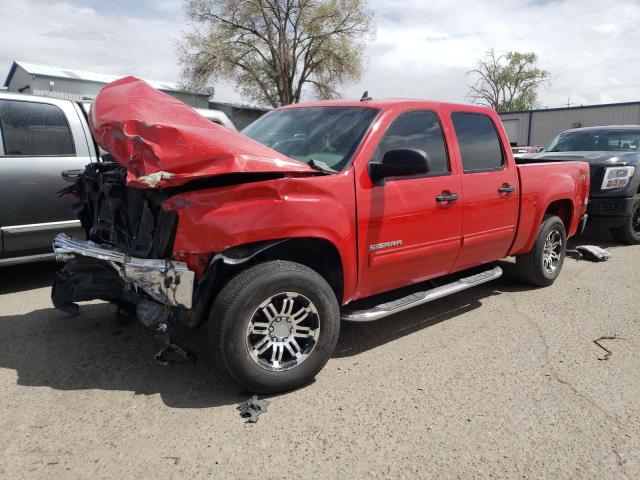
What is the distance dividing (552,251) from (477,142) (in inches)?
73.7

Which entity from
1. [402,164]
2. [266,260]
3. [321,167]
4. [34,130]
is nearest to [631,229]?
[402,164]

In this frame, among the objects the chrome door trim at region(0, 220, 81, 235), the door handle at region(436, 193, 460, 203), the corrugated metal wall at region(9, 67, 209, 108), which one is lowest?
the chrome door trim at region(0, 220, 81, 235)

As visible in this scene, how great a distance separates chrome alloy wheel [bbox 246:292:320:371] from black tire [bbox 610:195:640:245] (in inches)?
256

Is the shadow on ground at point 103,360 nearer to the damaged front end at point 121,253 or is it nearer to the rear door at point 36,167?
the damaged front end at point 121,253

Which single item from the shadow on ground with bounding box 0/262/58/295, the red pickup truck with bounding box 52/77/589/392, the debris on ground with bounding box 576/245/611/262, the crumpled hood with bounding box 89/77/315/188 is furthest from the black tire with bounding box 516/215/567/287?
the shadow on ground with bounding box 0/262/58/295

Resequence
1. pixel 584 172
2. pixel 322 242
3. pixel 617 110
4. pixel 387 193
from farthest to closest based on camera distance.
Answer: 1. pixel 617 110
2. pixel 584 172
3. pixel 387 193
4. pixel 322 242

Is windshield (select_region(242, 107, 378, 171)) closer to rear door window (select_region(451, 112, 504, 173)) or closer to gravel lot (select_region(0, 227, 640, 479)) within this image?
rear door window (select_region(451, 112, 504, 173))

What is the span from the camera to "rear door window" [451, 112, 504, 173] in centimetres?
429

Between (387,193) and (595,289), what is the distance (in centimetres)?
323

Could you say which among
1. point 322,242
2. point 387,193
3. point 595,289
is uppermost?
point 387,193

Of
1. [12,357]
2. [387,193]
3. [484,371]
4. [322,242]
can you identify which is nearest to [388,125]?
[387,193]

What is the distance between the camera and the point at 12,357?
362cm

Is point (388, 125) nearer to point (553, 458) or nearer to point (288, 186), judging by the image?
point (288, 186)

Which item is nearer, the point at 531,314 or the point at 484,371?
the point at 484,371
